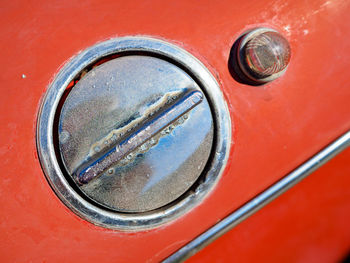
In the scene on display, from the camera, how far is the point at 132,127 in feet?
2.46

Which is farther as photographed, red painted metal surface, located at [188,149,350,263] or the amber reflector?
red painted metal surface, located at [188,149,350,263]

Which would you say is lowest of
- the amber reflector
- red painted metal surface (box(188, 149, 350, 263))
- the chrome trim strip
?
red painted metal surface (box(188, 149, 350, 263))

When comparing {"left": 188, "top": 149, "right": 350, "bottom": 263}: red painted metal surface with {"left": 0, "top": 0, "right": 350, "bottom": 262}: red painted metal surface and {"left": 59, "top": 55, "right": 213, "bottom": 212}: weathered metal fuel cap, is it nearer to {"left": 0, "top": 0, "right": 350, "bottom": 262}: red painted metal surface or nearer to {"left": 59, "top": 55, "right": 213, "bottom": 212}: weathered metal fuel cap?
{"left": 0, "top": 0, "right": 350, "bottom": 262}: red painted metal surface

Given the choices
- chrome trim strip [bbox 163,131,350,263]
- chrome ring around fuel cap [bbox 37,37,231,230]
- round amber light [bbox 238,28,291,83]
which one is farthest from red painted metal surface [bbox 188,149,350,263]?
round amber light [bbox 238,28,291,83]

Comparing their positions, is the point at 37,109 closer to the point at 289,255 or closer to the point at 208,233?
the point at 208,233

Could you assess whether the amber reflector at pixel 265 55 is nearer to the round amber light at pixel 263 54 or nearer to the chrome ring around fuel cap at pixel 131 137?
the round amber light at pixel 263 54

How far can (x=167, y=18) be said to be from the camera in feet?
2.55

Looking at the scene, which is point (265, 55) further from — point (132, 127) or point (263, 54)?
point (132, 127)

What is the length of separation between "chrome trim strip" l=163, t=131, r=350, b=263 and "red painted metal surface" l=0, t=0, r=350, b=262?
19 mm

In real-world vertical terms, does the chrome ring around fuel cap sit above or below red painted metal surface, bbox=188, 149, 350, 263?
above

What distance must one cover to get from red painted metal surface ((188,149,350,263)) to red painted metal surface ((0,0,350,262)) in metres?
0.08

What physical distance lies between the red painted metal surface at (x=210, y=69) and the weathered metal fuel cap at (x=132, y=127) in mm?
84

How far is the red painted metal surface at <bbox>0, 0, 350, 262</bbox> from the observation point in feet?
2.45

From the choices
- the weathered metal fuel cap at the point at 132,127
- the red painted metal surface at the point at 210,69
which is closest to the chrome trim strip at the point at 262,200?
the red painted metal surface at the point at 210,69
